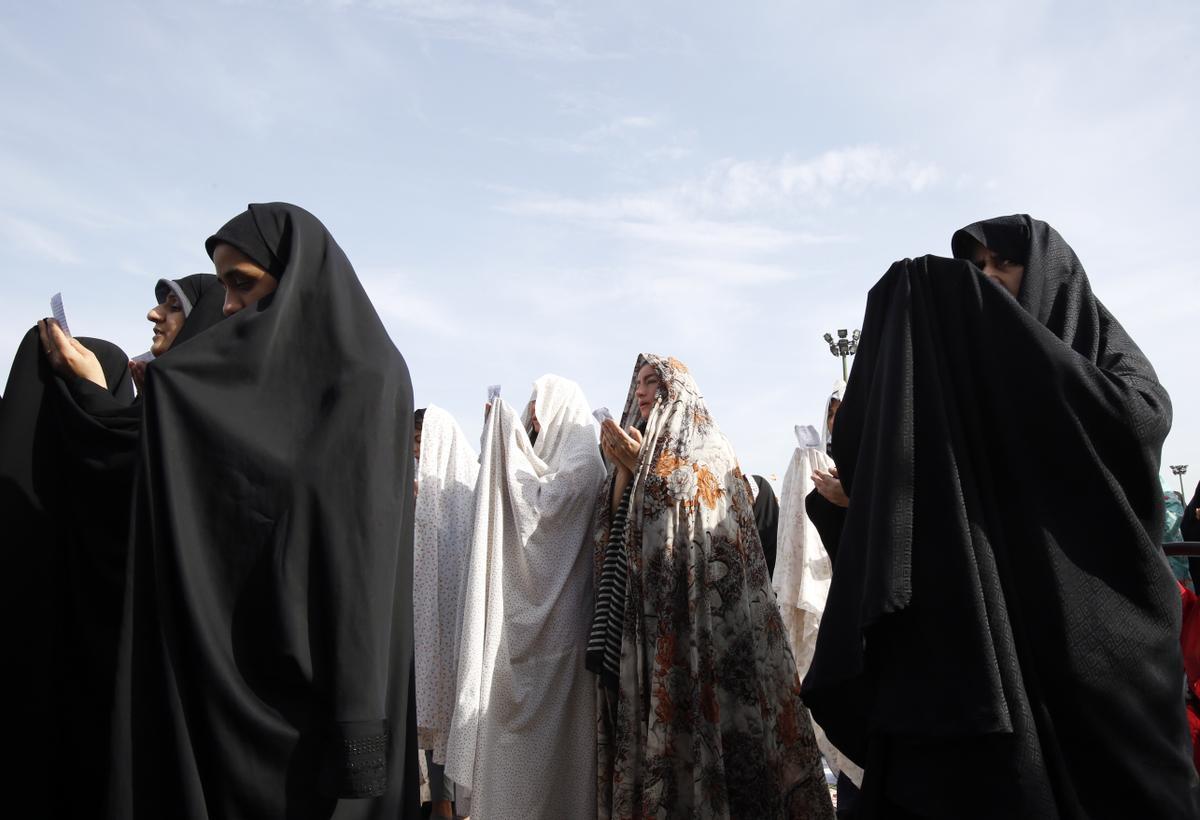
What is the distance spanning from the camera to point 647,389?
455 centimetres

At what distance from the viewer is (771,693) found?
390 cm

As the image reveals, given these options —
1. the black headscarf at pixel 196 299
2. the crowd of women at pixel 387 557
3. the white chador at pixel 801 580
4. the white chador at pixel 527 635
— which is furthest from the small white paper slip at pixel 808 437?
the black headscarf at pixel 196 299

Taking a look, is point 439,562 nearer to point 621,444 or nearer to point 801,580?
point 621,444

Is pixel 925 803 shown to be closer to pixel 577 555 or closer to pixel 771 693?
pixel 771 693

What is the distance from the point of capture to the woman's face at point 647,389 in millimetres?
4523

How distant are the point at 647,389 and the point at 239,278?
224 cm

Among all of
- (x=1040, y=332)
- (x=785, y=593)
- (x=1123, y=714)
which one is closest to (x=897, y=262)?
(x=1040, y=332)

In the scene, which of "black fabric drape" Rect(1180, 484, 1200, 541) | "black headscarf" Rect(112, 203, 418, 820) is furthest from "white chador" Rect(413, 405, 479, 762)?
"black fabric drape" Rect(1180, 484, 1200, 541)

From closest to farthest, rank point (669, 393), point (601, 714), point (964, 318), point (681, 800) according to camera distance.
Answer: point (964, 318) < point (681, 800) < point (601, 714) < point (669, 393)

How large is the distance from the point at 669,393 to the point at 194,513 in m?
2.46

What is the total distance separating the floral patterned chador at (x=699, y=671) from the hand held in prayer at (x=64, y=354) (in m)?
2.10

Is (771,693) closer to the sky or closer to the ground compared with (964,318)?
closer to the ground

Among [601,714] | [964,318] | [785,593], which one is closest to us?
[964,318]

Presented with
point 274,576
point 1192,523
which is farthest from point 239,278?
point 1192,523
